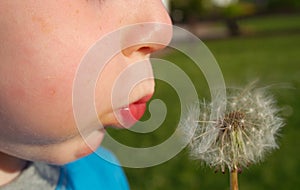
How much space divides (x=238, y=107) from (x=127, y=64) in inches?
5.1

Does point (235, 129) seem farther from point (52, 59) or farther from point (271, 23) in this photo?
point (271, 23)

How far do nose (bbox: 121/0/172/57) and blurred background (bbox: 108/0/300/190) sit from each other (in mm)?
79

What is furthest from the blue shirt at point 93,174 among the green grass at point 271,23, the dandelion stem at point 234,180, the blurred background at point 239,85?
the green grass at point 271,23

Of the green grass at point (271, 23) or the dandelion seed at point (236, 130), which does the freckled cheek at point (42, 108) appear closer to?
the dandelion seed at point (236, 130)

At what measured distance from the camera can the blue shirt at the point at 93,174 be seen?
2.82 ft

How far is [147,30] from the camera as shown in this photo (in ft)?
2.05

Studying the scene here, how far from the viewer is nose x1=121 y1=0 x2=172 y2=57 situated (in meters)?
0.62

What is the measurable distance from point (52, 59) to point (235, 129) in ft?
0.65

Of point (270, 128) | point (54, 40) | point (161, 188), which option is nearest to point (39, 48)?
point (54, 40)

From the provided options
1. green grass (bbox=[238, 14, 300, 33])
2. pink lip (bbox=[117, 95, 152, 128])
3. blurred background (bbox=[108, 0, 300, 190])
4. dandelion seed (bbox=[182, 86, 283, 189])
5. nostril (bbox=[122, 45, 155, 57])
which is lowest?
dandelion seed (bbox=[182, 86, 283, 189])

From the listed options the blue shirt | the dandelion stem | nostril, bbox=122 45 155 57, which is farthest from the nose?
the blue shirt

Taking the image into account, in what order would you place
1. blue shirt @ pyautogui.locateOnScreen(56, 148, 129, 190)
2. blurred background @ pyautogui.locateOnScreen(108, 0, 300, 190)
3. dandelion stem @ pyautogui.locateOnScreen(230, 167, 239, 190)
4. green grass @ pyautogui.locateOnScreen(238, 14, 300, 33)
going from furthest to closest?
green grass @ pyautogui.locateOnScreen(238, 14, 300, 33), blurred background @ pyautogui.locateOnScreen(108, 0, 300, 190), blue shirt @ pyautogui.locateOnScreen(56, 148, 129, 190), dandelion stem @ pyautogui.locateOnScreen(230, 167, 239, 190)

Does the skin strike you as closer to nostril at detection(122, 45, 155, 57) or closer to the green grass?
nostril at detection(122, 45, 155, 57)

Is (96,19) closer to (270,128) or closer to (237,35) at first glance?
(270,128)
